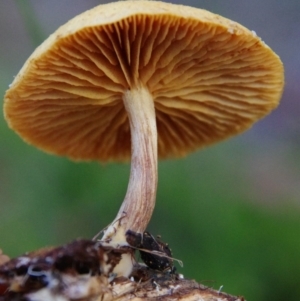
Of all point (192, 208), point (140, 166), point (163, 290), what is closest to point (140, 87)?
point (140, 166)

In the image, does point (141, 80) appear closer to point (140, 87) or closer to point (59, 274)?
point (140, 87)

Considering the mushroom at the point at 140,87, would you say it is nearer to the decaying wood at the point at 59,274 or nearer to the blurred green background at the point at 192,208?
the decaying wood at the point at 59,274

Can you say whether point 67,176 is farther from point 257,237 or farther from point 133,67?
point 133,67

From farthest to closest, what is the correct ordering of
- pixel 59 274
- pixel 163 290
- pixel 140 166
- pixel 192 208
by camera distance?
pixel 192 208, pixel 140 166, pixel 163 290, pixel 59 274

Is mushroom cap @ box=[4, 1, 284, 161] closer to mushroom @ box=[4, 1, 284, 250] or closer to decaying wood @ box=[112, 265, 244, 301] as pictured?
mushroom @ box=[4, 1, 284, 250]

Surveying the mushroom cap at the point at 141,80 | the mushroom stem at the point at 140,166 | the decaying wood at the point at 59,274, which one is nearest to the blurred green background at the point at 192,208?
the mushroom cap at the point at 141,80

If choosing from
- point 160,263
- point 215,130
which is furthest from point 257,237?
point 160,263
